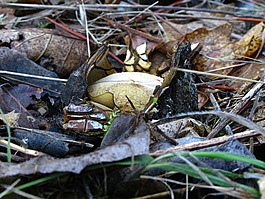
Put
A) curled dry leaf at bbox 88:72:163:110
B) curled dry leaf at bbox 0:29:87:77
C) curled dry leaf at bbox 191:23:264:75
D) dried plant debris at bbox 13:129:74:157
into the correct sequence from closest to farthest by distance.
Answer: dried plant debris at bbox 13:129:74:157 → curled dry leaf at bbox 88:72:163:110 → curled dry leaf at bbox 0:29:87:77 → curled dry leaf at bbox 191:23:264:75

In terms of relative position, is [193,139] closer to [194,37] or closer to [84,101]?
[84,101]

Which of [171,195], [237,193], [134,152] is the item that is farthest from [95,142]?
[237,193]

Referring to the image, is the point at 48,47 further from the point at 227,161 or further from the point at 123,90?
the point at 227,161

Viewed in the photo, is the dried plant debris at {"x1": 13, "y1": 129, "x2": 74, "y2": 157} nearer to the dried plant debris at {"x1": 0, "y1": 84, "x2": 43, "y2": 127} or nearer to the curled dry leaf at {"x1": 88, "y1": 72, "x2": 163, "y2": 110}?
the dried plant debris at {"x1": 0, "y1": 84, "x2": 43, "y2": 127}

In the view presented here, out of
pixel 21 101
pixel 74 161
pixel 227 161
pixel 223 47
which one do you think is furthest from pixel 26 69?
pixel 223 47

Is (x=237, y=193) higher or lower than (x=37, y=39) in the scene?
lower

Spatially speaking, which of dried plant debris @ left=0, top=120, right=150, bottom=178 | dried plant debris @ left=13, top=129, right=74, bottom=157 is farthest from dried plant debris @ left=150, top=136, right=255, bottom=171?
dried plant debris @ left=13, top=129, right=74, bottom=157
